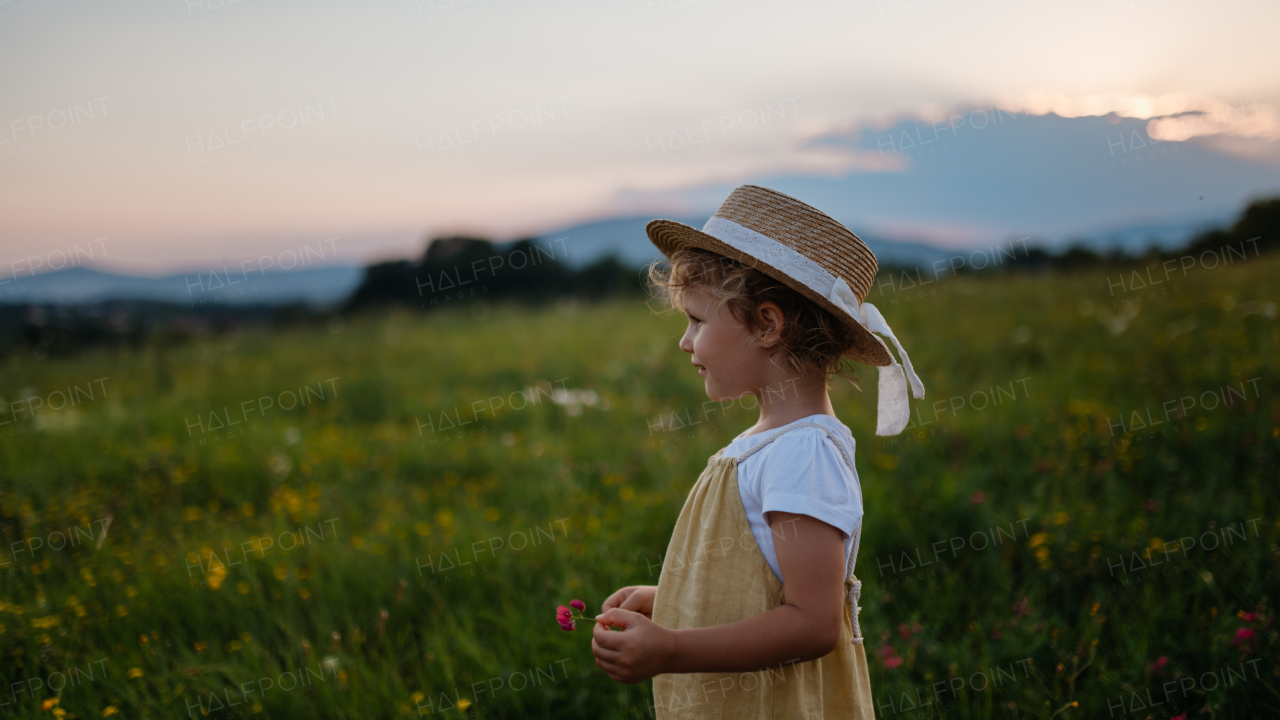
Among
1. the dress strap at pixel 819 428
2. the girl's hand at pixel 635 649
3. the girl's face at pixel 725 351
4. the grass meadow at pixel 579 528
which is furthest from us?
the grass meadow at pixel 579 528

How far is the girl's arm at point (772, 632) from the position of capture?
4.42 feet

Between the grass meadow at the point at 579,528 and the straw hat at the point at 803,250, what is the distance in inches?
53.5

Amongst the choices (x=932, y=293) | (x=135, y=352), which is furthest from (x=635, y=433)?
(x=135, y=352)

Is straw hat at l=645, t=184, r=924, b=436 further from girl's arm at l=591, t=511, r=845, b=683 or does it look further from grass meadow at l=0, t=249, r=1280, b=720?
grass meadow at l=0, t=249, r=1280, b=720

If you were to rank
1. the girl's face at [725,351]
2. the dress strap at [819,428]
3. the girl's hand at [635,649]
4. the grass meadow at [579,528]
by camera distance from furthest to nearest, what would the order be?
the grass meadow at [579,528]
the girl's face at [725,351]
the dress strap at [819,428]
the girl's hand at [635,649]

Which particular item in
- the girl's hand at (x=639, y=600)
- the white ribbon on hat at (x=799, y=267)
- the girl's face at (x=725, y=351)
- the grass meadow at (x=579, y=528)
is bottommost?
the grass meadow at (x=579, y=528)

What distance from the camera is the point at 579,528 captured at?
3.51 meters

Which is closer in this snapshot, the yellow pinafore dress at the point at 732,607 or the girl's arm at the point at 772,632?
the girl's arm at the point at 772,632

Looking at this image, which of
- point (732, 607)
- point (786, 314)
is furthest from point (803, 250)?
point (732, 607)

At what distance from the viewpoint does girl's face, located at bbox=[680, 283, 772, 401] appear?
1.64m

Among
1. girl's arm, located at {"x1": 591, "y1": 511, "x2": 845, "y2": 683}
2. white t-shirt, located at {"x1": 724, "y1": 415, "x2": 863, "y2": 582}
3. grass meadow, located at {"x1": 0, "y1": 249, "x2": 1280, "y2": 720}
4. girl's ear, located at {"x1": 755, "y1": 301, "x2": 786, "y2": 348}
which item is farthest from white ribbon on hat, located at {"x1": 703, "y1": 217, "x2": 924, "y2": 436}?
grass meadow, located at {"x1": 0, "y1": 249, "x2": 1280, "y2": 720}

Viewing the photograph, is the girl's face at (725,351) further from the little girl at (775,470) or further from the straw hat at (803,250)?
the straw hat at (803,250)

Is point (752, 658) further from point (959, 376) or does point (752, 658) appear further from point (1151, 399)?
point (959, 376)

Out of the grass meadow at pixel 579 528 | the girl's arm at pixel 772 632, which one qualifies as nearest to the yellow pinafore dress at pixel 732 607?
the girl's arm at pixel 772 632
